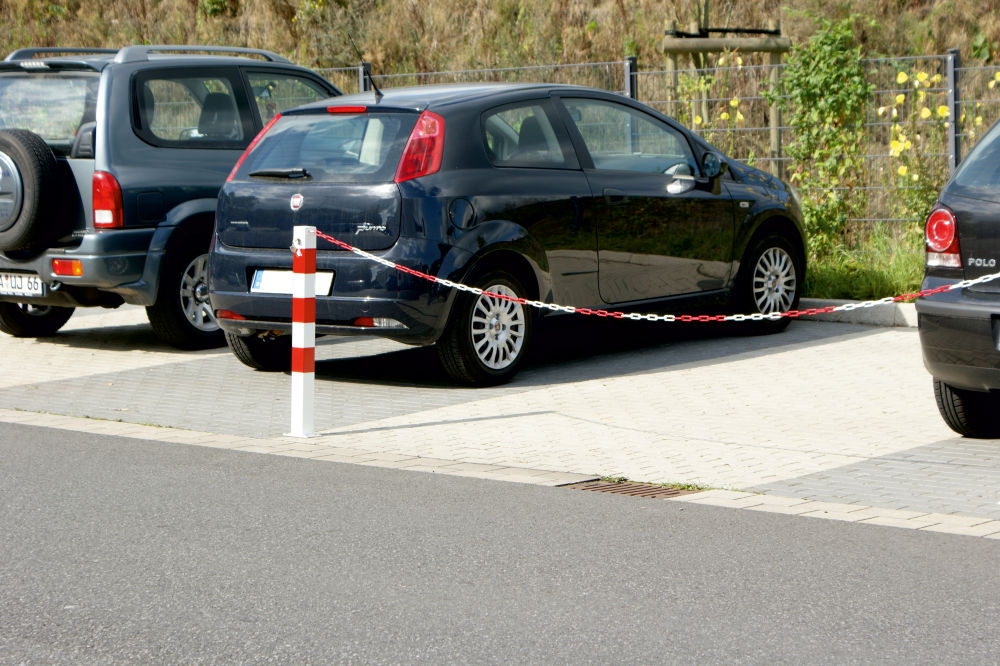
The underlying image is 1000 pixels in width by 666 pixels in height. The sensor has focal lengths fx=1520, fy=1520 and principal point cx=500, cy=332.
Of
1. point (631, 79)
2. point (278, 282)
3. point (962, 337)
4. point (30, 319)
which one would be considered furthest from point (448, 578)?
point (631, 79)

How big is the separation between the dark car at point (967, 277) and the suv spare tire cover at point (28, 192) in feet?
20.6

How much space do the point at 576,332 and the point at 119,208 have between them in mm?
3756

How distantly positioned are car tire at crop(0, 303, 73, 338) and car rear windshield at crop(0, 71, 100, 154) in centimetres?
173

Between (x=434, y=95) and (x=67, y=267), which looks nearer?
(x=434, y=95)

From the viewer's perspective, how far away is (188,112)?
38.7 feet

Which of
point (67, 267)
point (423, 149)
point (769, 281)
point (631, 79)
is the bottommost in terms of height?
point (769, 281)

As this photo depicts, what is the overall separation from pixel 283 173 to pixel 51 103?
273 centimetres

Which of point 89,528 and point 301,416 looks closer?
point 89,528

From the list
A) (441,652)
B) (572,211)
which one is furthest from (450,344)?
(441,652)

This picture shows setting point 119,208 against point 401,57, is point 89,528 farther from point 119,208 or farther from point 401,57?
point 401,57

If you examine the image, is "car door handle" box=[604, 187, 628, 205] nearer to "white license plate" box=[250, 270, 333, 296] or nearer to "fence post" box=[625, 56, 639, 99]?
"white license plate" box=[250, 270, 333, 296]

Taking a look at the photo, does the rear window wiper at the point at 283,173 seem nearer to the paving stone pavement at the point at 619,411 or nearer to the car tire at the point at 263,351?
the car tire at the point at 263,351

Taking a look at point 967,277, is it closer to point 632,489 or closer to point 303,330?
point 632,489

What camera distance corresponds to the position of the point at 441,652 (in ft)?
→ 14.8
